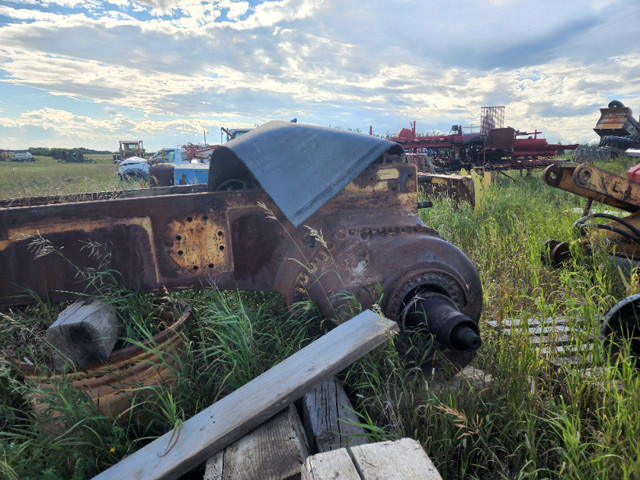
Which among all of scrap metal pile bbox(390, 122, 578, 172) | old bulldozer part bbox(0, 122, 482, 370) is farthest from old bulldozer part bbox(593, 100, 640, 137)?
old bulldozer part bbox(0, 122, 482, 370)

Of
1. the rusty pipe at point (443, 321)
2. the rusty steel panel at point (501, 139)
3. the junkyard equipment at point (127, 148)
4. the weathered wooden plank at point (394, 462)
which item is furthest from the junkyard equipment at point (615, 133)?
the junkyard equipment at point (127, 148)

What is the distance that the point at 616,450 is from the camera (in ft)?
5.22

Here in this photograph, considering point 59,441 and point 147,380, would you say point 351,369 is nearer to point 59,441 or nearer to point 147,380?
point 147,380

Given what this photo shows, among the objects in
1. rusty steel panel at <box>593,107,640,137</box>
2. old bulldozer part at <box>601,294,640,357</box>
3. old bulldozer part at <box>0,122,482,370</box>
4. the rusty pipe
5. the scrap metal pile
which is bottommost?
old bulldozer part at <box>601,294,640,357</box>

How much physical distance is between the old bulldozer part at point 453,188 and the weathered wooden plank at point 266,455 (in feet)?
15.0

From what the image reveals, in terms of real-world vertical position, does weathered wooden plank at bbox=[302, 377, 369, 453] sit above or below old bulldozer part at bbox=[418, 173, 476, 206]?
below

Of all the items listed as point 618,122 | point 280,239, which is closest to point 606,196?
point 280,239

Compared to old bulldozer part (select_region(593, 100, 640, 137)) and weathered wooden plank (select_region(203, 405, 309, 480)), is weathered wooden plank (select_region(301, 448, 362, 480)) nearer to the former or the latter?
weathered wooden plank (select_region(203, 405, 309, 480))

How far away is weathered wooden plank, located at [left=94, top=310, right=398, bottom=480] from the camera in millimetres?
1426

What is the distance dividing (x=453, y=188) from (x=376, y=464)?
543 centimetres

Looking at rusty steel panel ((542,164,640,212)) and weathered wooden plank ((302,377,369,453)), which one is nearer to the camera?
weathered wooden plank ((302,377,369,453))

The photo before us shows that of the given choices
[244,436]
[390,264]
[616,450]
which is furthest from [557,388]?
[244,436]

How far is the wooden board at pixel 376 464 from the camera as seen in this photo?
1.08 m

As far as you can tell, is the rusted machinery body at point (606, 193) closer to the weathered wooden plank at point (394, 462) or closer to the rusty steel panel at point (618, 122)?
the weathered wooden plank at point (394, 462)
